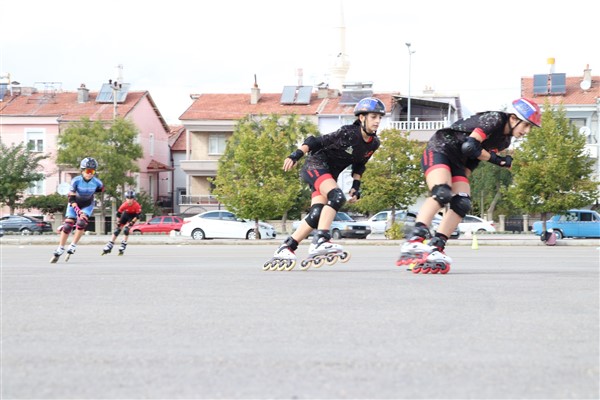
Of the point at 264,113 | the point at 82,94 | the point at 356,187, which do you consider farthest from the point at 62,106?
the point at 356,187

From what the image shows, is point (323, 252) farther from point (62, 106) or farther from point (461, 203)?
point (62, 106)

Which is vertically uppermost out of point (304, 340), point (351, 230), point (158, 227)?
point (304, 340)

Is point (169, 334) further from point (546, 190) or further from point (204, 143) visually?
point (204, 143)

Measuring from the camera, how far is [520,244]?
35.8 metres

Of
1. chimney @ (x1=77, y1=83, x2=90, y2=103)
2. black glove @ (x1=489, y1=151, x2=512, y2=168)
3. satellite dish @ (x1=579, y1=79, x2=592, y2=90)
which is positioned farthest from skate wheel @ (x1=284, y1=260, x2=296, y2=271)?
chimney @ (x1=77, y1=83, x2=90, y2=103)

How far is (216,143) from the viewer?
232ft

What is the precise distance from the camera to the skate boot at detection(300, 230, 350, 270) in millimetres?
11312

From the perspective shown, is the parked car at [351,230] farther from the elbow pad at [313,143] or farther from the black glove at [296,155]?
the black glove at [296,155]

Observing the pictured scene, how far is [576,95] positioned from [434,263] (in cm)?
6009

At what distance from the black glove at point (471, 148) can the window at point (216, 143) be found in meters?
60.7

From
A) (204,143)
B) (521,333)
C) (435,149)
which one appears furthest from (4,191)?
(521,333)

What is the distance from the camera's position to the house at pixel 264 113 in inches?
2709

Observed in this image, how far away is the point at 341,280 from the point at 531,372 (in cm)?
499

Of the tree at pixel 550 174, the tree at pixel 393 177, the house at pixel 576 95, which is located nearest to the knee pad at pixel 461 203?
the tree at pixel 550 174
